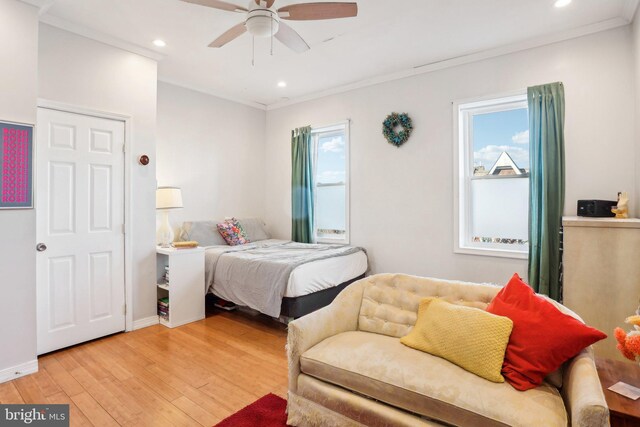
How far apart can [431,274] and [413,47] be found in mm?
2505

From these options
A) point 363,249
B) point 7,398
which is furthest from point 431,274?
point 7,398

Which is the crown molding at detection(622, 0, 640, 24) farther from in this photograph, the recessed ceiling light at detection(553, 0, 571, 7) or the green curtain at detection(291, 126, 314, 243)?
the green curtain at detection(291, 126, 314, 243)

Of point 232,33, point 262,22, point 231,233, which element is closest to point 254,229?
point 231,233

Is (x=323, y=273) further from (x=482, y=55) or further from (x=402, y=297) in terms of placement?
(x=482, y=55)

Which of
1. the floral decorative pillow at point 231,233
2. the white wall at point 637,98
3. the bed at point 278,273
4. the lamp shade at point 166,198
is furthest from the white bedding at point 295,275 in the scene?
the white wall at point 637,98

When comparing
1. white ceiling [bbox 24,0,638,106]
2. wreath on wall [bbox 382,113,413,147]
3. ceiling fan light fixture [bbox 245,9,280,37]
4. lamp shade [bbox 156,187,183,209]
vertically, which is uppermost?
white ceiling [bbox 24,0,638,106]

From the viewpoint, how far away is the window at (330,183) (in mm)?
4891

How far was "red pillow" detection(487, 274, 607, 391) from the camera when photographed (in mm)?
1494

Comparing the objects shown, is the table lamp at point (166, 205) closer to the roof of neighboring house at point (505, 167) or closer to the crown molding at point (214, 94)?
the crown molding at point (214, 94)

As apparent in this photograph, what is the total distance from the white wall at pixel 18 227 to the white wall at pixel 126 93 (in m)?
0.34

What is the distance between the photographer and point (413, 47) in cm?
351

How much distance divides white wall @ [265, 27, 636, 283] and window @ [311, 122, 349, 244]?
0.70 ft

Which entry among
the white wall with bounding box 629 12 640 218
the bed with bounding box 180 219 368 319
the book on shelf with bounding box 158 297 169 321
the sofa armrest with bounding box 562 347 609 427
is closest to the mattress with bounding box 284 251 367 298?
the bed with bounding box 180 219 368 319

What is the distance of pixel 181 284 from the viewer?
363 cm
